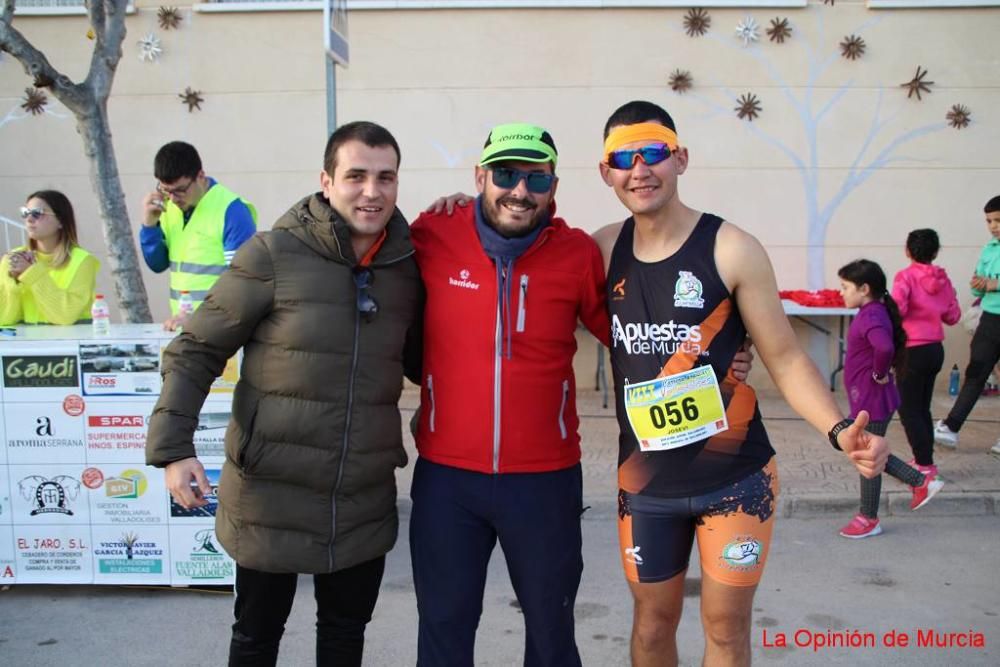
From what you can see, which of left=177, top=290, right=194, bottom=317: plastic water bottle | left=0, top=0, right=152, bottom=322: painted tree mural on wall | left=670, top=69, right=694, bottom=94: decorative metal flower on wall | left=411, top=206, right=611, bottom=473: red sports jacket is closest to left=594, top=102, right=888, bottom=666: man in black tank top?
left=411, top=206, right=611, bottom=473: red sports jacket

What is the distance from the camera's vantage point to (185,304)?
15.0 ft

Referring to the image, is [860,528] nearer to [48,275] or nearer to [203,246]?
[203,246]

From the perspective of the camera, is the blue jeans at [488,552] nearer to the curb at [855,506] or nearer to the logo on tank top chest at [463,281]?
the logo on tank top chest at [463,281]

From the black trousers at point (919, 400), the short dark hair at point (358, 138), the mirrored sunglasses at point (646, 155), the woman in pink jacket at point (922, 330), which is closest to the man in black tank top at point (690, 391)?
the mirrored sunglasses at point (646, 155)

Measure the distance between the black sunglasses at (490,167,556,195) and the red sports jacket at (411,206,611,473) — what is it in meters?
0.15

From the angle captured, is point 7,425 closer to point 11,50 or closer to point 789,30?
point 11,50

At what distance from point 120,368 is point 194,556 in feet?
3.24

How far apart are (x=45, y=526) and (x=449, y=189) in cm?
550

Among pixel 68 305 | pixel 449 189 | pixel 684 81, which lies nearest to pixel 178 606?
pixel 68 305

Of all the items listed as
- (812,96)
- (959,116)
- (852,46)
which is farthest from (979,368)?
(852,46)

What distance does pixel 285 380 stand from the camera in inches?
104

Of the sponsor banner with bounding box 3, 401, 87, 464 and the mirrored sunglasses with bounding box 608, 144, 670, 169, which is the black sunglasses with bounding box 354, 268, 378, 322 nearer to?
the mirrored sunglasses with bounding box 608, 144, 670, 169

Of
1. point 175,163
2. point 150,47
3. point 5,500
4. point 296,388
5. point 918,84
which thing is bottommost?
point 5,500

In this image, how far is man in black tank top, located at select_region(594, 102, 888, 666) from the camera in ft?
8.91
